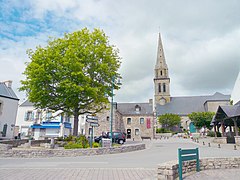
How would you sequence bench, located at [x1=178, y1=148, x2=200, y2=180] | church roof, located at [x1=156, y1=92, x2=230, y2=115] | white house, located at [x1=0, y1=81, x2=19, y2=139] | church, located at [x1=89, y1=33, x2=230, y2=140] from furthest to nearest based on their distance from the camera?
church roof, located at [x1=156, y1=92, x2=230, y2=115], church, located at [x1=89, y1=33, x2=230, y2=140], white house, located at [x1=0, y1=81, x2=19, y2=139], bench, located at [x1=178, y1=148, x2=200, y2=180]

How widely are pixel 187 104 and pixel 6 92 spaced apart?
60698mm

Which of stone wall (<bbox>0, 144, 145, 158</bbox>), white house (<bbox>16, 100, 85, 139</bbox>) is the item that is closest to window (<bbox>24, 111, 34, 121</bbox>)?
white house (<bbox>16, 100, 85, 139</bbox>)

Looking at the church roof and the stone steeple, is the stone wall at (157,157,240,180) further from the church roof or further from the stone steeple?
the stone steeple

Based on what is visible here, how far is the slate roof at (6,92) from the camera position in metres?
24.4

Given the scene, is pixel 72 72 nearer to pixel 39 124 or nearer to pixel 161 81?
pixel 39 124

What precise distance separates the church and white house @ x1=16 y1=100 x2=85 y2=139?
7.70 meters

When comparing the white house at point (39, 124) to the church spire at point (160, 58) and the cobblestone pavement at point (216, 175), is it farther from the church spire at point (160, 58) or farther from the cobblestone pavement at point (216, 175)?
the church spire at point (160, 58)

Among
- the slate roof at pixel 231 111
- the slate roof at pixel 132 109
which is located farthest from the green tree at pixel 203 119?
the slate roof at pixel 231 111

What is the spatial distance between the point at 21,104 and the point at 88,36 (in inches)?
918

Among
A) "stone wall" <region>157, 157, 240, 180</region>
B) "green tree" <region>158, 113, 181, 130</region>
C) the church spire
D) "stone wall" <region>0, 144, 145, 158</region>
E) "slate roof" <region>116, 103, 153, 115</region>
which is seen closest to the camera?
"stone wall" <region>157, 157, 240, 180</region>

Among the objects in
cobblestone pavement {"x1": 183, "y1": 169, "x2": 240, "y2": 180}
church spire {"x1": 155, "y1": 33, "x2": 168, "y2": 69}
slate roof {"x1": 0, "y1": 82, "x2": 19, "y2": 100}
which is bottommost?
cobblestone pavement {"x1": 183, "y1": 169, "x2": 240, "y2": 180}

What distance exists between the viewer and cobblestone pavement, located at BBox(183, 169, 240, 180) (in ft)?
21.0

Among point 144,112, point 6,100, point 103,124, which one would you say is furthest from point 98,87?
point 144,112

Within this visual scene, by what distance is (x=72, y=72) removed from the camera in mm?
16969
